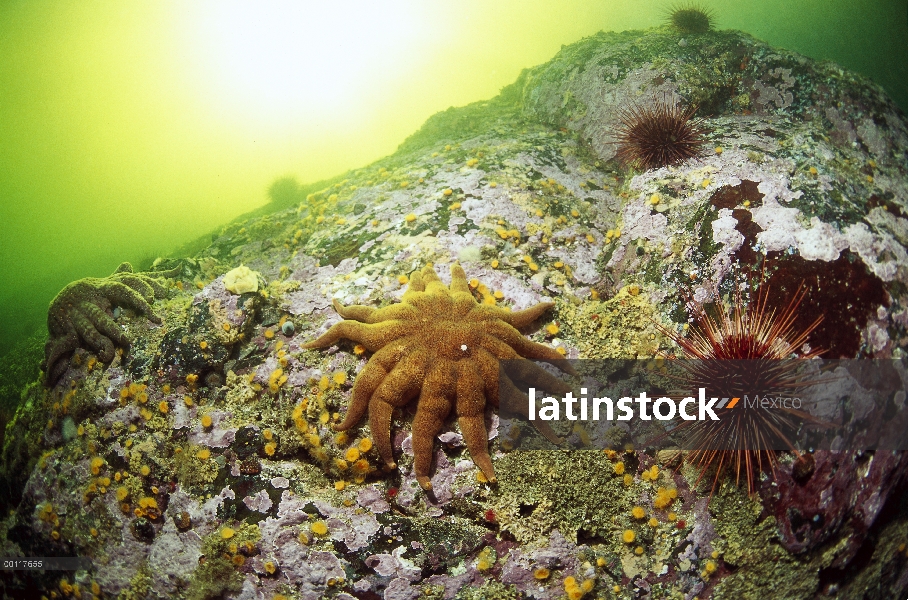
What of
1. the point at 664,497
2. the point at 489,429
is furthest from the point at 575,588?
the point at 489,429

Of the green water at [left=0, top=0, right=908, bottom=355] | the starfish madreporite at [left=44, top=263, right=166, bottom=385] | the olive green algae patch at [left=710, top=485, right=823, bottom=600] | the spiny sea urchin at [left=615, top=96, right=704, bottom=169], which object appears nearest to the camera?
the olive green algae patch at [left=710, top=485, right=823, bottom=600]

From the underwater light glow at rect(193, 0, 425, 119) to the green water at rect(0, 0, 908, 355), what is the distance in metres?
0.08

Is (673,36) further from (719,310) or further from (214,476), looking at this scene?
(214,476)

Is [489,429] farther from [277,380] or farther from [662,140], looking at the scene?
[662,140]

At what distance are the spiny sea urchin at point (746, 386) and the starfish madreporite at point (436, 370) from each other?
1.05m

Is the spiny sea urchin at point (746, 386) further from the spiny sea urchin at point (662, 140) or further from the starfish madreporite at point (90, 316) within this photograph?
the starfish madreporite at point (90, 316)

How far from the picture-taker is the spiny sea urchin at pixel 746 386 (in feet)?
8.25

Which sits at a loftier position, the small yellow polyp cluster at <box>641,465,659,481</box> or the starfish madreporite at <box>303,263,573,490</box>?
the starfish madreporite at <box>303,263,573,490</box>

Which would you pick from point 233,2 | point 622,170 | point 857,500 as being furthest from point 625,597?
point 233,2

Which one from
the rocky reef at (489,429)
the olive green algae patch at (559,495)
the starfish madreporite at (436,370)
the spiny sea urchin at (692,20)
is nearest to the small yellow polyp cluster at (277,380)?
the rocky reef at (489,429)

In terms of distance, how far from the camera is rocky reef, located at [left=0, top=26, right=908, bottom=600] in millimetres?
2887

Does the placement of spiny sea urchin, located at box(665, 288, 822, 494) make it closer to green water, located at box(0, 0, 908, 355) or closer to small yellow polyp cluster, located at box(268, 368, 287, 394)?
small yellow polyp cluster, located at box(268, 368, 287, 394)

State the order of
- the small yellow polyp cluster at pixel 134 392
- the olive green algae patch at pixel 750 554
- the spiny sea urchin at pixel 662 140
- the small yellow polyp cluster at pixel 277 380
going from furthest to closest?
1. the spiny sea urchin at pixel 662 140
2. the small yellow polyp cluster at pixel 134 392
3. the small yellow polyp cluster at pixel 277 380
4. the olive green algae patch at pixel 750 554

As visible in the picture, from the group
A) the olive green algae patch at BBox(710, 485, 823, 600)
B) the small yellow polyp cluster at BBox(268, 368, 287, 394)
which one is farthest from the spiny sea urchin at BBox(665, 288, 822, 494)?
the small yellow polyp cluster at BBox(268, 368, 287, 394)
